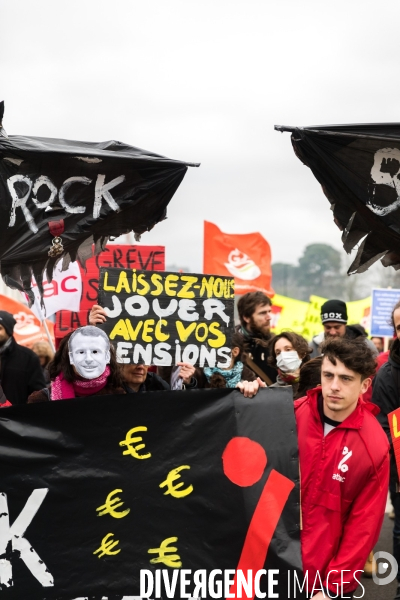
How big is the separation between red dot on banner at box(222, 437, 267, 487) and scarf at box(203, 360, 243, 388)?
163 centimetres

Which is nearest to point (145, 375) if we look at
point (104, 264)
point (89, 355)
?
point (89, 355)

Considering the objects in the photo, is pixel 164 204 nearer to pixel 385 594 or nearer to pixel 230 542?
pixel 230 542

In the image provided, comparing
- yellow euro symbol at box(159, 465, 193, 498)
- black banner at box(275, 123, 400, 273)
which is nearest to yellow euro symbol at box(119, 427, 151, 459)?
yellow euro symbol at box(159, 465, 193, 498)

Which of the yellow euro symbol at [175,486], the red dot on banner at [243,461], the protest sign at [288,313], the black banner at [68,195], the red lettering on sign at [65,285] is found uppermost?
the black banner at [68,195]

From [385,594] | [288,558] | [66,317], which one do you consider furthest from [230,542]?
[66,317]

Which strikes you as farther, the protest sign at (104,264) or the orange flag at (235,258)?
the orange flag at (235,258)

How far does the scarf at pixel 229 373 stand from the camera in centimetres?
616

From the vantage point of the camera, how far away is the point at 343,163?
15.6 feet

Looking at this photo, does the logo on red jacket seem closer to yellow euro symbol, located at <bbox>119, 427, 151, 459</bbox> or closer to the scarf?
yellow euro symbol, located at <bbox>119, 427, 151, 459</bbox>

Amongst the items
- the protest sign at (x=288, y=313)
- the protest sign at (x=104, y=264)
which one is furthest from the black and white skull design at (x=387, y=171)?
the protest sign at (x=288, y=313)

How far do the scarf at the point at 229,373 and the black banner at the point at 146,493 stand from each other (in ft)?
5.04

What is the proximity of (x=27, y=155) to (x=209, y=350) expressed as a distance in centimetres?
140

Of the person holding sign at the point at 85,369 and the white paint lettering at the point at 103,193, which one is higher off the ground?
the white paint lettering at the point at 103,193

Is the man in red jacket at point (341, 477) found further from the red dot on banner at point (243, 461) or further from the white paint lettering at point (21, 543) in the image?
the white paint lettering at point (21, 543)
